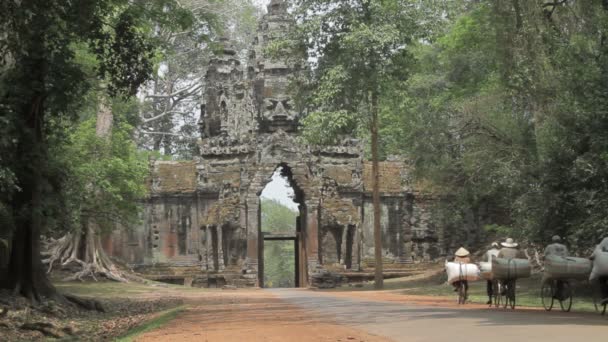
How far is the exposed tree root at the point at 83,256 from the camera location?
29.7 meters

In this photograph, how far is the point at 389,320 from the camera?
11398mm

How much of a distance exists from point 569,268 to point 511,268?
153 cm

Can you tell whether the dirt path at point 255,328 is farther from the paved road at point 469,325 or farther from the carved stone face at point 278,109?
the carved stone face at point 278,109

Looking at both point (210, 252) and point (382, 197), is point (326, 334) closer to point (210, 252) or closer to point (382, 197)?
point (210, 252)

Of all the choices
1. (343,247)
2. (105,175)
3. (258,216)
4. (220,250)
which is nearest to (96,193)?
(105,175)

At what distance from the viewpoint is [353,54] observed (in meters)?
25.9

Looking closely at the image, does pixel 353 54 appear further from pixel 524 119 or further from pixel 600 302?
pixel 600 302

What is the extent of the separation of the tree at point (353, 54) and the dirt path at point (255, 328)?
12621 millimetres

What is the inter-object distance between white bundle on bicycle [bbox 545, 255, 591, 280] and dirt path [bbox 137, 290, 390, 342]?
3.81 metres

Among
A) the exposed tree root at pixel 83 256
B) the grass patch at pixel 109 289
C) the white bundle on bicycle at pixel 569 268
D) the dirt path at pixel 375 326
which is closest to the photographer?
the dirt path at pixel 375 326

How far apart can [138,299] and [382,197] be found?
1527cm

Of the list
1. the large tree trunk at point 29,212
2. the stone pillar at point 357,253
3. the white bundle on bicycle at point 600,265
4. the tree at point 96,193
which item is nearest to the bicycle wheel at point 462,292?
the white bundle on bicycle at point 600,265

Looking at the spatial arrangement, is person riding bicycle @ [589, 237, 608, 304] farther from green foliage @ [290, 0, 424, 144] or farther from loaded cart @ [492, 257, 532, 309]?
green foliage @ [290, 0, 424, 144]

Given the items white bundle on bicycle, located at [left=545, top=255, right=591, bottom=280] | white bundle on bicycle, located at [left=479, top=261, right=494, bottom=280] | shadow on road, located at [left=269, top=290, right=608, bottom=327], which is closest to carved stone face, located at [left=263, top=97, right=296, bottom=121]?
white bundle on bicycle, located at [left=479, top=261, right=494, bottom=280]
